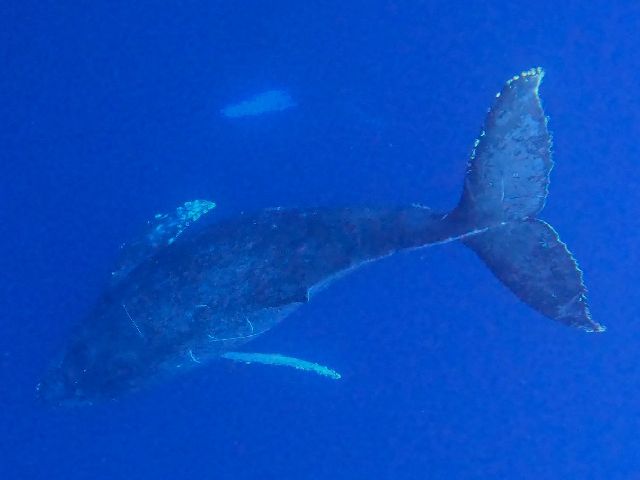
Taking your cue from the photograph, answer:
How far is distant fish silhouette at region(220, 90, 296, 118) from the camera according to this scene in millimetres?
13633

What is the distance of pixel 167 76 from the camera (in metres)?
13.8

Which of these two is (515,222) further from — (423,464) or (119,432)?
(119,432)

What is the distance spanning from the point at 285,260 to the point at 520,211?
11.6ft

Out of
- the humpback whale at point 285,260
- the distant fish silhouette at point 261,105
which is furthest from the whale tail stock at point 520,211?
the distant fish silhouette at point 261,105

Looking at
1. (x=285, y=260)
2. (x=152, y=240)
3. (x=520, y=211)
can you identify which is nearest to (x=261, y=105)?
(x=152, y=240)

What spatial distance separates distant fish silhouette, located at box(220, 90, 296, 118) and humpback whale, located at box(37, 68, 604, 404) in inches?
130

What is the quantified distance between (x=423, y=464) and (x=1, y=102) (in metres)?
12.6

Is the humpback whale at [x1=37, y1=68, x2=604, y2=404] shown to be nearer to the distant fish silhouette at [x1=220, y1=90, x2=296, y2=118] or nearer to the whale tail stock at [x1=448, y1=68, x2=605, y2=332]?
the whale tail stock at [x1=448, y1=68, x2=605, y2=332]

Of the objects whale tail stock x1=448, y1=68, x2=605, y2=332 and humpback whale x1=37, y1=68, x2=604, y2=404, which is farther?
humpback whale x1=37, y1=68, x2=604, y2=404

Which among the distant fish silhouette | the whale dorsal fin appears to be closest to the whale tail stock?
the whale dorsal fin

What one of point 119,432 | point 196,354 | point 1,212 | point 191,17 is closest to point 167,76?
point 191,17

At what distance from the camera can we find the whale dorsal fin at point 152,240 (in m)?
10.9

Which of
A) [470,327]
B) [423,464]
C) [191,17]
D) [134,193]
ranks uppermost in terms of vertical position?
[191,17]

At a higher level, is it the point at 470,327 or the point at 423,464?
the point at 470,327
